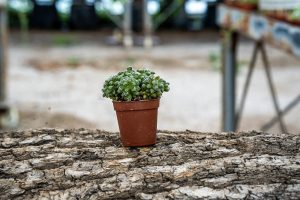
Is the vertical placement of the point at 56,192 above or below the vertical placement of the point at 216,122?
above

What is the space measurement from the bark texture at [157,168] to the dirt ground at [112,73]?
3.66 meters

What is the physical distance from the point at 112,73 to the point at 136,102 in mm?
10425

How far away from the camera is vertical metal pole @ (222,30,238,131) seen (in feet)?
21.4

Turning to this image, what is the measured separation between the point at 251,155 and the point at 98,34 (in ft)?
57.0

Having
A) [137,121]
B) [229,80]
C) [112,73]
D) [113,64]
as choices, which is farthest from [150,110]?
[113,64]

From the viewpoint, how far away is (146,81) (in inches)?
85.2

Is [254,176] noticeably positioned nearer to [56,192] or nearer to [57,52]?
[56,192]

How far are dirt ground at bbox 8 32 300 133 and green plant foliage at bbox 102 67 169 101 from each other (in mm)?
3640

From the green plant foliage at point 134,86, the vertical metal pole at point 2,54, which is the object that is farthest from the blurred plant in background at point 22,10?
the green plant foliage at point 134,86

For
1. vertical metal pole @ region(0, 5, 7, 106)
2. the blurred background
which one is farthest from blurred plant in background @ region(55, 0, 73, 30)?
vertical metal pole @ region(0, 5, 7, 106)

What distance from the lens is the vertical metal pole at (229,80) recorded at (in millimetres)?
6531

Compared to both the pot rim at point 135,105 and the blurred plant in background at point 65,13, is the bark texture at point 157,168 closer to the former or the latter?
the pot rim at point 135,105

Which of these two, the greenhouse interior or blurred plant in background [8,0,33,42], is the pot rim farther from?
blurred plant in background [8,0,33,42]

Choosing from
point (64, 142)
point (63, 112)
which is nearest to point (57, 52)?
point (63, 112)
